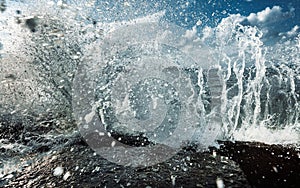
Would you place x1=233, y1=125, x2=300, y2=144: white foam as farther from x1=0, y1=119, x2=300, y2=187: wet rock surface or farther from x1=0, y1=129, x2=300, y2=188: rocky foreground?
x1=0, y1=129, x2=300, y2=188: rocky foreground

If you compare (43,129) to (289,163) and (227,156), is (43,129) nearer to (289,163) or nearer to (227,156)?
(227,156)

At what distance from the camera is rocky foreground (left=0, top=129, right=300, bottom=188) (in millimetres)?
2914

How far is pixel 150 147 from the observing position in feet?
14.0

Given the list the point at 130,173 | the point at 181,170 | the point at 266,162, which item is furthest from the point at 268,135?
the point at 130,173

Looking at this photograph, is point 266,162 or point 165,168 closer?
point 165,168

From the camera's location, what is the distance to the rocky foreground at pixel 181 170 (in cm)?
291

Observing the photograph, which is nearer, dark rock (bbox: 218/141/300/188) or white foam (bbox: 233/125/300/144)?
dark rock (bbox: 218/141/300/188)

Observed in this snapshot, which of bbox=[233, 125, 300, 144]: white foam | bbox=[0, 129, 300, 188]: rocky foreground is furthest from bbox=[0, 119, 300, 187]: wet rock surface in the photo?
bbox=[233, 125, 300, 144]: white foam

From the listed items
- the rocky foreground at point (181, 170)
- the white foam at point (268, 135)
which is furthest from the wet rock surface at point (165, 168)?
the white foam at point (268, 135)

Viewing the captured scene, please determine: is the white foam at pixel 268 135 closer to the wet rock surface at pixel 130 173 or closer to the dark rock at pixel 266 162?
the dark rock at pixel 266 162

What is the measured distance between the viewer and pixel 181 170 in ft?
10.6

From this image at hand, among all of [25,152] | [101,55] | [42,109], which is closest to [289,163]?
[25,152]

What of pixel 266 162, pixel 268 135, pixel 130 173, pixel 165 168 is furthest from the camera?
pixel 268 135

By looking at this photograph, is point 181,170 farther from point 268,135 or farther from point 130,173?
point 268,135
